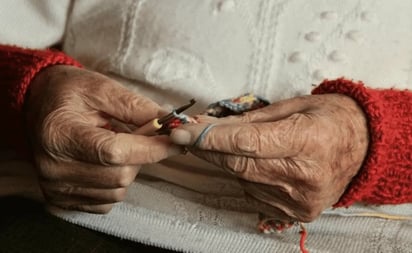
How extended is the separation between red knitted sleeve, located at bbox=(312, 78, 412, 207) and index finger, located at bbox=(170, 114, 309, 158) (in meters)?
0.11

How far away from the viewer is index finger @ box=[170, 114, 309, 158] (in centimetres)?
75

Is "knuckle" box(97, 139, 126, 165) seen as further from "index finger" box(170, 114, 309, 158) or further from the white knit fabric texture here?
the white knit fabric texture

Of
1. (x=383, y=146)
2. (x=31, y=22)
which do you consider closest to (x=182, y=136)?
(x=383, y=146)

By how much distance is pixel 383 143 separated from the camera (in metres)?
0.84

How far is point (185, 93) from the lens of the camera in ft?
3.18

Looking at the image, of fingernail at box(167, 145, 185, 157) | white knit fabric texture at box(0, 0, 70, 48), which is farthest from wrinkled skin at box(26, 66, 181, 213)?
white knit fabric texture at box(0, 0, 70, 48)

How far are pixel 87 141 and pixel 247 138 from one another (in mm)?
187

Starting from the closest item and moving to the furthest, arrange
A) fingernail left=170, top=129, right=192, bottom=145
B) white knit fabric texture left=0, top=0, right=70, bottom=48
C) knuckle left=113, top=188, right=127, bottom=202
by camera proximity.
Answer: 1. fingernail left=170, top=129, right=192, bottom=145
2. knuckle left=113, top=188, right=127, bottom=202
3. white knit fabric texture left=0, top=0, right=70, bottom=48

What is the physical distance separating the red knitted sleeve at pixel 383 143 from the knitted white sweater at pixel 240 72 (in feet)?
→ 0.19

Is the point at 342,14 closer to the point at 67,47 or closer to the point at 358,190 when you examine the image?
the point at 358,190

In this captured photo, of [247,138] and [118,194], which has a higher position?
[247,138]

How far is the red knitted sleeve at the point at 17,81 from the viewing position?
95 cm

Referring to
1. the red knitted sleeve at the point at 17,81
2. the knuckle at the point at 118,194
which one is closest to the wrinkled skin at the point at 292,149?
the knuckle at the point at 118,194

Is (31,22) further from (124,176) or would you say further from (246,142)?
(246,142)
